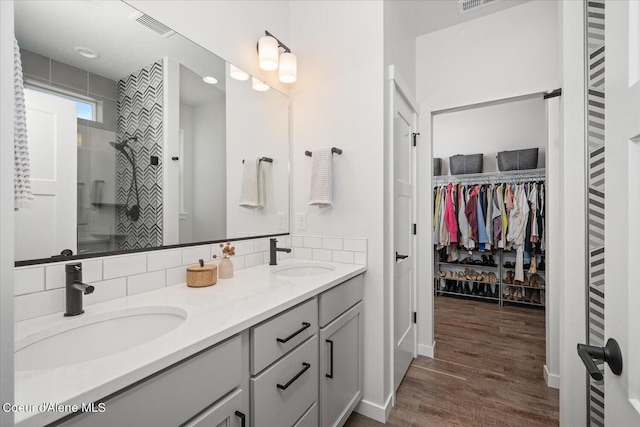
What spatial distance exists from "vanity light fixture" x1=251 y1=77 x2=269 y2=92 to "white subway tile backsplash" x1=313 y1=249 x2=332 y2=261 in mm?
1127

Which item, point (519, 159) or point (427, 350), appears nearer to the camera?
point (427, 350)

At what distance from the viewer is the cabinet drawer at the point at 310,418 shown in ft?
3.94

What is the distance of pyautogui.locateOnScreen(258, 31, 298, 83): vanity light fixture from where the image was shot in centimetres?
176

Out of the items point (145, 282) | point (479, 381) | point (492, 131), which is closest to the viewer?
point (145, 282)

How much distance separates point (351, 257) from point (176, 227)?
3.31ft

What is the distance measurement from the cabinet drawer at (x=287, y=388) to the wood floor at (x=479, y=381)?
0.69 meters

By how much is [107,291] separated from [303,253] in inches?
45.8

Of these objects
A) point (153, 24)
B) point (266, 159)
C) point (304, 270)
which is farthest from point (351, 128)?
point (153, 24)

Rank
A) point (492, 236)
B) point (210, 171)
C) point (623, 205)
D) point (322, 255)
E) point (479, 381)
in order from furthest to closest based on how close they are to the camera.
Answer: point (492, 236)
point (479, 381)
point (322, 255)
point (210, 171)
point (623, 205)

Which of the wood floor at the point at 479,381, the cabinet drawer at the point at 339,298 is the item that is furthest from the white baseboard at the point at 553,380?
the cabinet drawer at the point at 339,298

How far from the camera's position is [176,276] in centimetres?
133

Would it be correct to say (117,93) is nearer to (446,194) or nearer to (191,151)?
(191,151)

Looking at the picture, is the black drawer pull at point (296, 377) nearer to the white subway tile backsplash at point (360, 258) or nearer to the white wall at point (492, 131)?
the white subway tile backsplash at point (360, 258)

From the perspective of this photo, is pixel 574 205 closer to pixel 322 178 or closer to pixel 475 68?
pixel 322 178
